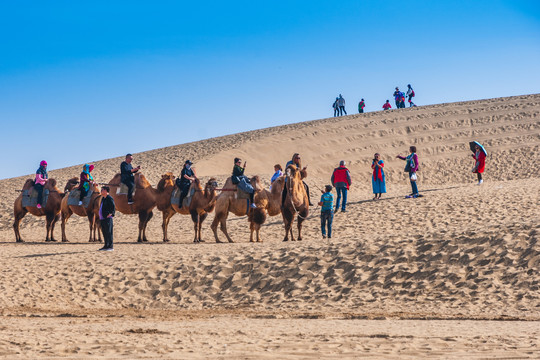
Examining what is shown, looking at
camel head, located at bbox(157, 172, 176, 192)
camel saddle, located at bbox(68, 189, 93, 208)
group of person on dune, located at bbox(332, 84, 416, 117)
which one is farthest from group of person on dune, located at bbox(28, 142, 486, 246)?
group of person on dune, located at bbox(332, 84, 416, 117)

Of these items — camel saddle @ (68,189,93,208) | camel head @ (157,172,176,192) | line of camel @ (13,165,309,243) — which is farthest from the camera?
camel saddle @ (68,189,93,208)

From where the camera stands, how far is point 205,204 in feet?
61.6

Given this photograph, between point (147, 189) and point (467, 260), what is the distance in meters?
10.4

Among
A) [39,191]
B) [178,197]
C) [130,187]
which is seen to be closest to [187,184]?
[178,197]

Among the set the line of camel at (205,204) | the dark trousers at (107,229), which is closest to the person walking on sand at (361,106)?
the line of camel at (205,204)

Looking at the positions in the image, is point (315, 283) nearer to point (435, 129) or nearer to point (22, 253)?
point (22, 253)

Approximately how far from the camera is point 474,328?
28.3 ft

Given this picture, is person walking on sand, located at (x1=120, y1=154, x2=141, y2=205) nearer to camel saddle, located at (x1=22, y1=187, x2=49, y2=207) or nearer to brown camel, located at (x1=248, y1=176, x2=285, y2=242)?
camel saddle, located at (x1=22, y1=187, x2=49, y2=207)

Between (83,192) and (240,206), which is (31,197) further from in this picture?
(240,206)

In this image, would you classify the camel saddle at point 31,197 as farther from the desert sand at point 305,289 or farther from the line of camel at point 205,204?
the desert sand at point 305,289

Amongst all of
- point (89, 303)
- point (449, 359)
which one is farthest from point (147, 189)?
point (449, 359)

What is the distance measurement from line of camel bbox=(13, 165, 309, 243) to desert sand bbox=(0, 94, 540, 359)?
1258mm

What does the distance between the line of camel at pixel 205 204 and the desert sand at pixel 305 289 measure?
1258mm

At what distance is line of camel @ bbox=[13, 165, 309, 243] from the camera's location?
1766 cm
